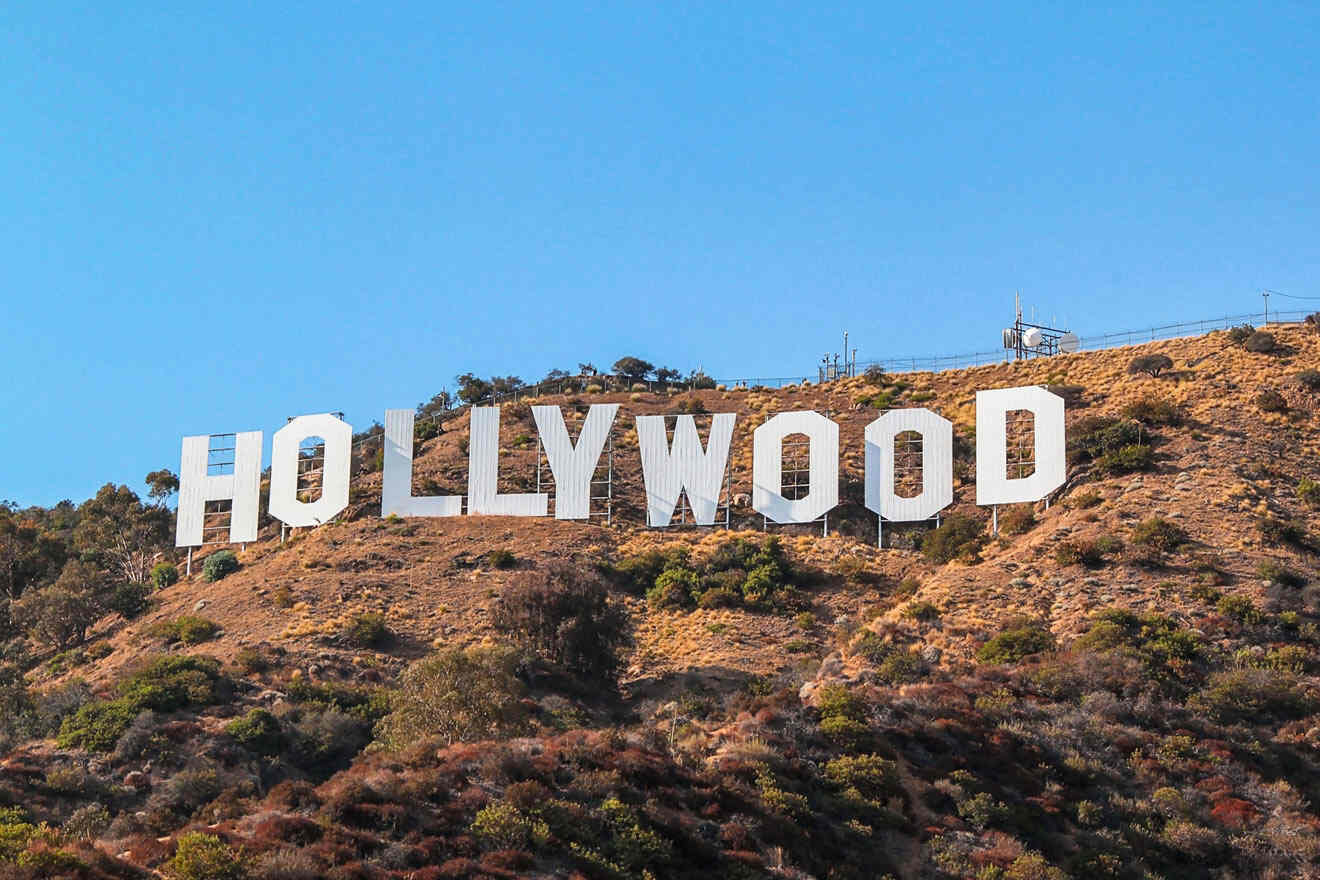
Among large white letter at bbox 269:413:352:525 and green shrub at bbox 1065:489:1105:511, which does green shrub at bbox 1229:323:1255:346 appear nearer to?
green shrub at bbox 1065:489:1105:511

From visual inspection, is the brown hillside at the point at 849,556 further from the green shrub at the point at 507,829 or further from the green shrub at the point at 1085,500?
the green shrub at the point at 507,829

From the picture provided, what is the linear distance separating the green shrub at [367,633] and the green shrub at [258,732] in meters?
7.76

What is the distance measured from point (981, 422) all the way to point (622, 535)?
558 inches

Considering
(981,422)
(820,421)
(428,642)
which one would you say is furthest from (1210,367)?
(428,642)

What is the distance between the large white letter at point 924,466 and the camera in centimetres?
5975

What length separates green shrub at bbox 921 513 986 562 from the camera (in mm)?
57688

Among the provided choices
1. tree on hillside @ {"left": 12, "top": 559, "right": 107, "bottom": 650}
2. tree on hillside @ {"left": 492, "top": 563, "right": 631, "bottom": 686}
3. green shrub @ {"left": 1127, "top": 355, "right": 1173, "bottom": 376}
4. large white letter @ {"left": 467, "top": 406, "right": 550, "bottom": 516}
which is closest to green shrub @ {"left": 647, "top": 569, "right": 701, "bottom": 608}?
tree on hillside @ {"left": 492, "top": 563, "right": 631, "bottom": 686}

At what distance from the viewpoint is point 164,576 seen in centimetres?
6594

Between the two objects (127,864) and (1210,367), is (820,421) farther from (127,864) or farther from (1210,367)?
(127,864)

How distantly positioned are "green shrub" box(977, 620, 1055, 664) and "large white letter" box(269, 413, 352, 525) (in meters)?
27.3

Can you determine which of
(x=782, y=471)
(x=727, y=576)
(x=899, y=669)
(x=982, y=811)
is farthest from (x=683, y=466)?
(x=982, y=811)

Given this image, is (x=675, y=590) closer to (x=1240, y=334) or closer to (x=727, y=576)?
(x=727, y=576)

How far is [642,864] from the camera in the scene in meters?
33.5

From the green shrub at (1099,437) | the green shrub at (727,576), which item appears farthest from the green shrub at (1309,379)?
the green shrub at (727,576)
